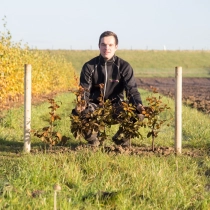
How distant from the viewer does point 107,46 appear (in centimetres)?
770

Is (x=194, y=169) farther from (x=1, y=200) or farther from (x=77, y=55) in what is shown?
(x=77, y=55)

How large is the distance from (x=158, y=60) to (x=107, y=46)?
7301 centimetres

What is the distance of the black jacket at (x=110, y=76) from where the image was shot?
25.8 ft

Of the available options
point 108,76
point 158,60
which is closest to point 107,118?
point 108,76

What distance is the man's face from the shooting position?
7656mm

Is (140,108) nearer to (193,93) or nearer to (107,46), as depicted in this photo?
(107,46)

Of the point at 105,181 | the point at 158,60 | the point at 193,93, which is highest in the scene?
the point at 158,60

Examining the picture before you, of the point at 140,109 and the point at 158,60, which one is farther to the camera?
the point at 158,60

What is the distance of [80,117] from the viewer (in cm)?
753

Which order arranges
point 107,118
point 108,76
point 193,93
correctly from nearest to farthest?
point 107,118
point 108,76
point 193,93

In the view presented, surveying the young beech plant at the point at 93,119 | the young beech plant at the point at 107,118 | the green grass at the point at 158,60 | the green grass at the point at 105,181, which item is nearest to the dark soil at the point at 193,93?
the young beech plant at the point at 107,118

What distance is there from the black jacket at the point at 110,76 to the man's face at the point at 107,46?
0.47ft

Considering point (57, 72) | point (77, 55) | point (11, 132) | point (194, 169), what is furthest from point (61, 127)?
point (77, 55)

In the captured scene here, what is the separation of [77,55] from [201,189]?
75207 mm
